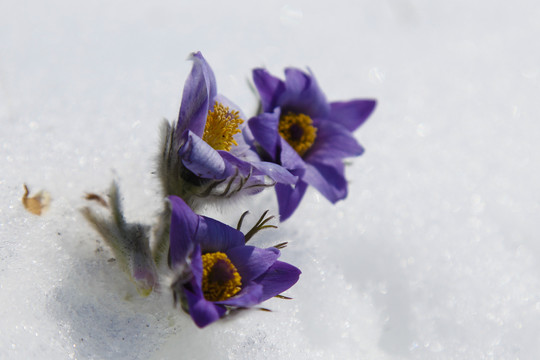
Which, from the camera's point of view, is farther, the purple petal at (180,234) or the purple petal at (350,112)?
the purple petal at (350,112)

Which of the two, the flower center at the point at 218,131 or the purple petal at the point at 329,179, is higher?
the flower center at the point at 218,131

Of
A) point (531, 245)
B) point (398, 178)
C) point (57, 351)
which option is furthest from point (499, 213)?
point (57, 351)

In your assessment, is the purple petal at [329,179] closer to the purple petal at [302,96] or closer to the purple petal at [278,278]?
the purple petal at [302,96]

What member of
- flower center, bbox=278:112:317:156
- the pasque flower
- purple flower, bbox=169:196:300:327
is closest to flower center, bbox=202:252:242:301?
purple flower, bbox=169:196:300:327

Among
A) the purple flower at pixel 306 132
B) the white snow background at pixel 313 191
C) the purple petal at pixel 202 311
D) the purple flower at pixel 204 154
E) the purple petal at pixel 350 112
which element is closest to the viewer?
the purple petal at pixel 202 311

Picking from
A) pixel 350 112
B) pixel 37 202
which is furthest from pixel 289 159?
pixel 37 202

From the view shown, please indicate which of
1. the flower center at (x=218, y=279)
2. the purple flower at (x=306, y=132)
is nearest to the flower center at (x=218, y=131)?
the purple flower at (x=306, y=132)
